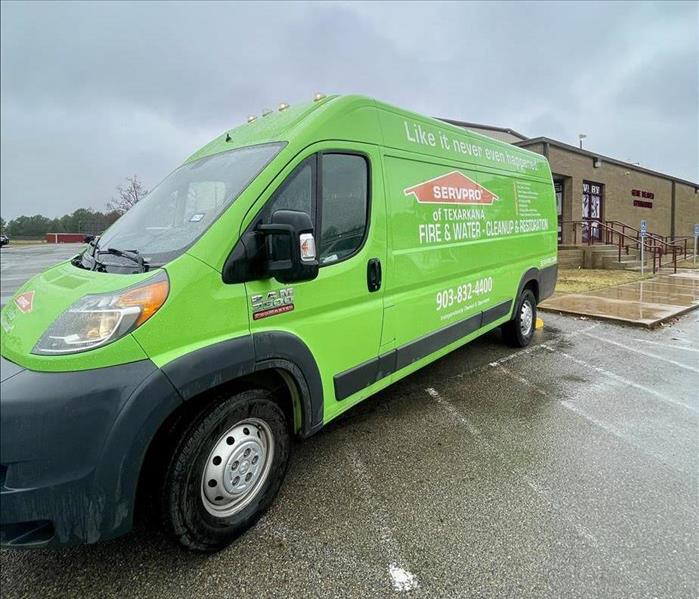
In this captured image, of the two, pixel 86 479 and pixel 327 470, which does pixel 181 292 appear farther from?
pixel 327 470

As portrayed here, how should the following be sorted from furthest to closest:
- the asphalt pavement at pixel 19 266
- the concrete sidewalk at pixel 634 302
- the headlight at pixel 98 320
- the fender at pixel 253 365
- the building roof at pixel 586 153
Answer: the building roof at pixel 586 153 → the asphalt pavement at pixel 19 266 → the concrete sidewalk at pixel 634 302 → the fender at pixel 253 365 → the headlight at pixel 98 320

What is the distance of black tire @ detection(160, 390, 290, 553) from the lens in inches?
80.5

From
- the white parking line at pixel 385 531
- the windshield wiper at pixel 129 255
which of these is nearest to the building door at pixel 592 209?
the white parking line at pixel 385 531

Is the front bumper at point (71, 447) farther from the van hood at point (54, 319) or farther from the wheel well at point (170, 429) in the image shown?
the wheel well at point (170, 429)

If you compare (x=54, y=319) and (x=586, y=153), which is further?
(x=586, y=153)

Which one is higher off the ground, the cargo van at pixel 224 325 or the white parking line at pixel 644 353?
the cargo van at pixel 224 325

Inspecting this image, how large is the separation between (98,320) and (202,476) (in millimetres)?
911

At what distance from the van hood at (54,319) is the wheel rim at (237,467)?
0.71 metres

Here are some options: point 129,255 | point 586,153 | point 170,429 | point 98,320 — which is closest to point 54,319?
point 98,320

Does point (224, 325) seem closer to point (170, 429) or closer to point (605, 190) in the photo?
point (170, 429)

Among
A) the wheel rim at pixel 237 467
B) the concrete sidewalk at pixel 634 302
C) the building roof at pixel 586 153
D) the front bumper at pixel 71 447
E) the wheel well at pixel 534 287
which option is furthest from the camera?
the building roof at pixel 586 153

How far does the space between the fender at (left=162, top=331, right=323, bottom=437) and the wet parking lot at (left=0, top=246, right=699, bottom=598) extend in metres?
0.62

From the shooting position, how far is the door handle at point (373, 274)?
3004 millimetres

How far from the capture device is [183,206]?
2650 millimetres
